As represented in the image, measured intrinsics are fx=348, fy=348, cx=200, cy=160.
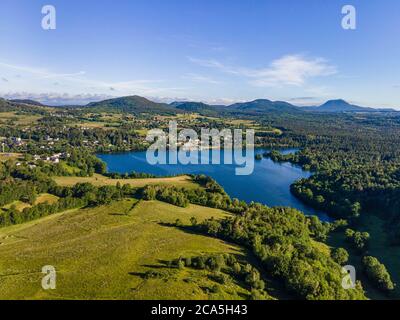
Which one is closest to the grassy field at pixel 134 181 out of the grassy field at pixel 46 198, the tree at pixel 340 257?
the grassy field at pixel 46 198

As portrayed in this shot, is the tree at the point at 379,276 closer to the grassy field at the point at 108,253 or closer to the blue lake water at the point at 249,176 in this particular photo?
the grassy field at the point at 108,253

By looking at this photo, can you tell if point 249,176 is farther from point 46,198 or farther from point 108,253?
point 108,253

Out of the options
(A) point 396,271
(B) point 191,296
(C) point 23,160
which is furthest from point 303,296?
(C) point 23,160

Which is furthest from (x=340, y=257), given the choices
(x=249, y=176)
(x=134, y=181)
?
(x=249, y=176)

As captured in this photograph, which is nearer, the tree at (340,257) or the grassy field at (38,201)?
the tree at (340,257)

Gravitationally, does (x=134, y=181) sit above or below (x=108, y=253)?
above

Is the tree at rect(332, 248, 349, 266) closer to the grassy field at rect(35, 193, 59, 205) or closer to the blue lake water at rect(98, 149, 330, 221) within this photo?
the blue lake water at rect(98, 149, 330, 221)
